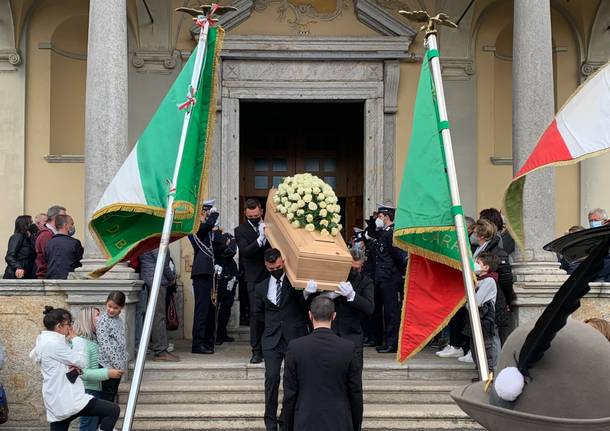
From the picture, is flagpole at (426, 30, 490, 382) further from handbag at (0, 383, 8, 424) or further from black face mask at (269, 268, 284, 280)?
handbag at (0, 383, 8, 424)

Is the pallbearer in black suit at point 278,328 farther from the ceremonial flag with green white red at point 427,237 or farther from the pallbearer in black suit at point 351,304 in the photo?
the ceremonial flag with green white red at point 427,237

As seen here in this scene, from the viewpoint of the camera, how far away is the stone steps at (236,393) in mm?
10227

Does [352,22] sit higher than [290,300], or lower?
higher

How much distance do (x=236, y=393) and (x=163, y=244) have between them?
4.27 metres

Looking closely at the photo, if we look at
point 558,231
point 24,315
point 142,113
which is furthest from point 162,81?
point 558,231

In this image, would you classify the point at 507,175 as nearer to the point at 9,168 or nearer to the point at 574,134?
the point at 9,168

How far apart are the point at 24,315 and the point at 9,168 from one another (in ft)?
14.7

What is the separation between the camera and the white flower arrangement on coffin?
8.75 m

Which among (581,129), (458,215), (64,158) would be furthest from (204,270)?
(581,129)

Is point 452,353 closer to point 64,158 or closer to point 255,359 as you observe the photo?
point 255,359

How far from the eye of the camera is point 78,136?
1515 cm

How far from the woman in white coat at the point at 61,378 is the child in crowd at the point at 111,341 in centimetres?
58

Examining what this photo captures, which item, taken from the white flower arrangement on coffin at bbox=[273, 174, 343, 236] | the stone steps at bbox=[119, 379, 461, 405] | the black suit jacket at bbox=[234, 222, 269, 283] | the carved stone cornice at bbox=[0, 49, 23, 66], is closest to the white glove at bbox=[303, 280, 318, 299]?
the white flower arrangement on coffin at bbox=[273, 174, 343, 236]

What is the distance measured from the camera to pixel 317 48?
14.5m
